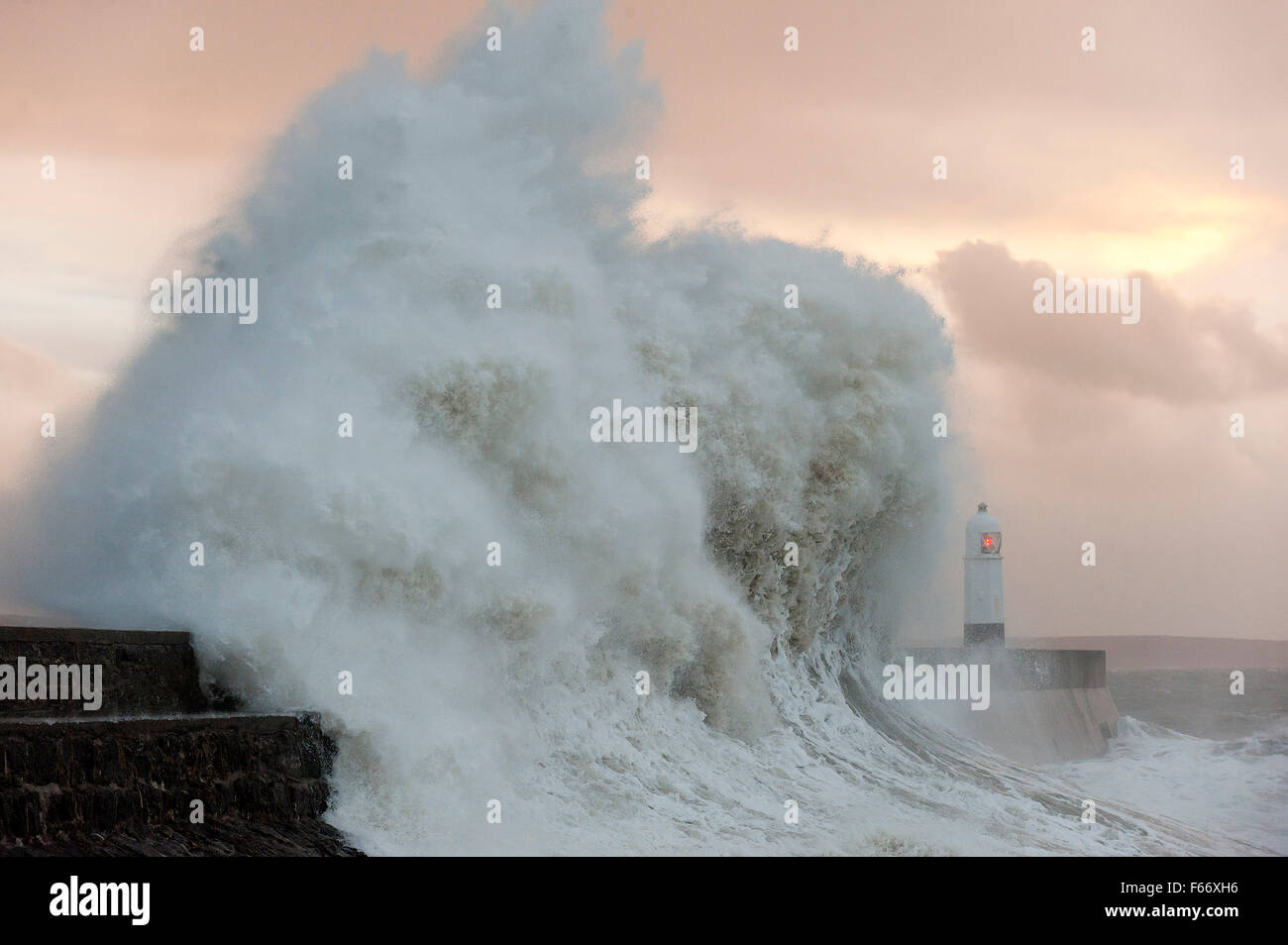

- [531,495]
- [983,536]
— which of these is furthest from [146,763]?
[983,536]

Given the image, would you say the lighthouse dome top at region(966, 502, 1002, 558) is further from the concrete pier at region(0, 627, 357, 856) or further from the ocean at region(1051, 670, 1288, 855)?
the concrete pier at region(0, 627, 357, 856)

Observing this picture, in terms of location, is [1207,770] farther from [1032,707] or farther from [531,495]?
[531,495]

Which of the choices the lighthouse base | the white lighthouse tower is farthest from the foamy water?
the white lighthouse tower

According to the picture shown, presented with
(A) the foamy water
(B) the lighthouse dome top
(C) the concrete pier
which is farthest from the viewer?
(B) the lighthouse dome top

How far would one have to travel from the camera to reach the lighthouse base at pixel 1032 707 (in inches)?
789

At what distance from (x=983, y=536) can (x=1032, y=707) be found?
276cm

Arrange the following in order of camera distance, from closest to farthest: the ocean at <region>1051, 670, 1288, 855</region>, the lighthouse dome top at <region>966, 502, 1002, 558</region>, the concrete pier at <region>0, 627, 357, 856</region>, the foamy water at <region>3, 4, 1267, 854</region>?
the concrete pier at <region>0, 627, 357, 856</region> → the foamy water at <region>3, 4, 1267, 854</region> → the ocean at <region>1051, 670, 1288, 855</region> → the lighthouse dome top at <region>966, 502, 1002, 558</region>

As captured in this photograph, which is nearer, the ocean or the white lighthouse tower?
the ocean

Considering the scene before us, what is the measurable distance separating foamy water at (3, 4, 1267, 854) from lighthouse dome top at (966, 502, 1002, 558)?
540 cm

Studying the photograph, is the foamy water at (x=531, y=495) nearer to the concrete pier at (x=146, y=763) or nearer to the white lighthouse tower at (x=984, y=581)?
the concrete pier at (x=146, y=763)

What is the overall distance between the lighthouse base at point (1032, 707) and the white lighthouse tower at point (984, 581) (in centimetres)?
32

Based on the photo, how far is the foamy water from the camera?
8492mm
